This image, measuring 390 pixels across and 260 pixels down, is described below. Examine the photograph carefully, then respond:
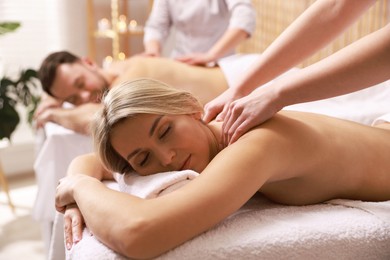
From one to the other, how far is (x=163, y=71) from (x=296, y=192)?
1376 mm

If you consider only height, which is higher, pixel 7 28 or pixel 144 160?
pixel 7 28

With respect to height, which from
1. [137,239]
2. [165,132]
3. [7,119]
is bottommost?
[7,119]

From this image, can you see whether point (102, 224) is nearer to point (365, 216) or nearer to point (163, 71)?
point (365, 216)

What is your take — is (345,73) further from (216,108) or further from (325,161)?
(216,108)

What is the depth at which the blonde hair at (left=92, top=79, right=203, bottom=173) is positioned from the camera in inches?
45.4

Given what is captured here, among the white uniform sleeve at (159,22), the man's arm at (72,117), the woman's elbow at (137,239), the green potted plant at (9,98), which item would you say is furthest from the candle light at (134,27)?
the woman's elbow at (137,239)

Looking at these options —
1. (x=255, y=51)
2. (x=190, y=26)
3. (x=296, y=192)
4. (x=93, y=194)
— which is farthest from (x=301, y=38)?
(x=255, y=51)

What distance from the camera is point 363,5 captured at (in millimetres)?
1277

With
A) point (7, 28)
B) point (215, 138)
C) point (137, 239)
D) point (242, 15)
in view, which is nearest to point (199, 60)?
point (242, 15)

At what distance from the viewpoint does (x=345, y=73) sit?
3.35ft

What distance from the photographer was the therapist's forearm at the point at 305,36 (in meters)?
1.30

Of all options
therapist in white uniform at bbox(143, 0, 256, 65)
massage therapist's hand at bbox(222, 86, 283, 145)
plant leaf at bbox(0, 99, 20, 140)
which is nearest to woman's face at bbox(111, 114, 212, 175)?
massage therapist's hand at bbox(222, 86, 283, 145)

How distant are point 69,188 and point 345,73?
722 millimetres

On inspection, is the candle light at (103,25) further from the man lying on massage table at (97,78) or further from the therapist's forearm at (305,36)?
the therapist's forearm at (305,36)
